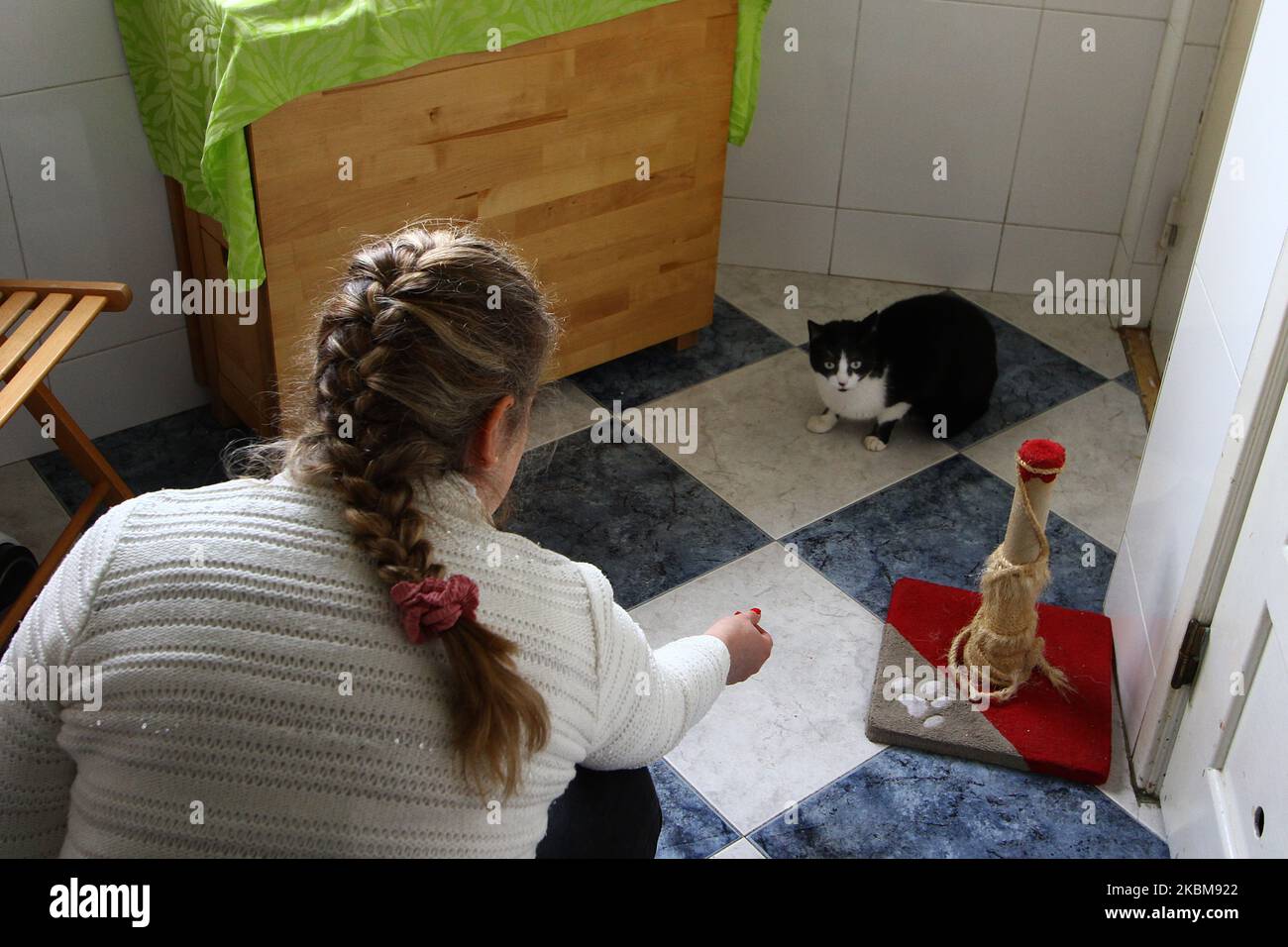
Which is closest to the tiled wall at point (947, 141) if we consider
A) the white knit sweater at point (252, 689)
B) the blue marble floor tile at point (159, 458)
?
the blue marble floor tile at point (159, 458)

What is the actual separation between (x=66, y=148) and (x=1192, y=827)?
1.96 metres

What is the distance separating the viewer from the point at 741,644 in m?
1.43

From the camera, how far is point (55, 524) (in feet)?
7.34

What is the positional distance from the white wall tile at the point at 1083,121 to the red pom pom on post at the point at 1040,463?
1209 mm

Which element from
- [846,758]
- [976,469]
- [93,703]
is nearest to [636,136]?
[976,469]

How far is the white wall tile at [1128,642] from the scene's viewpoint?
6.17 ft

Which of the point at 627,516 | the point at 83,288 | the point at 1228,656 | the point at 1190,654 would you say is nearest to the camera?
the point at 1228,656

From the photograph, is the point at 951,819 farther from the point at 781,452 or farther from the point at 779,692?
the point at 781,452

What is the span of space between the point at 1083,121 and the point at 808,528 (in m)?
1.14

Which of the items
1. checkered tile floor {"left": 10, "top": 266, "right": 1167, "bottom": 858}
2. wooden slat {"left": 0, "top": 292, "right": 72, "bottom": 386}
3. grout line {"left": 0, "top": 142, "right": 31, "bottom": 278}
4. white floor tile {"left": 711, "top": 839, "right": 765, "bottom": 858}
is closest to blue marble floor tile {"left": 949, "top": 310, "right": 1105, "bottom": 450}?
checkered tile floor {"left": 10, "top": 266, "right": 1167, "bottom": 858}

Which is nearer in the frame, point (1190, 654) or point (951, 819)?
point (1190, 654)

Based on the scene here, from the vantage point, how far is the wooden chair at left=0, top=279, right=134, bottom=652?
69.6 inches

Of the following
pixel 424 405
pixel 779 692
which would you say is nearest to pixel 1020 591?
pixel 779 692
